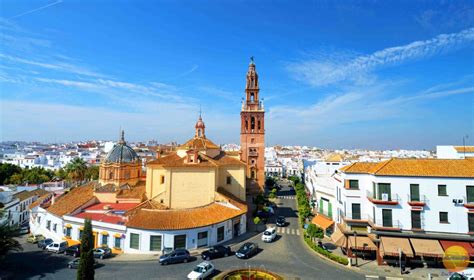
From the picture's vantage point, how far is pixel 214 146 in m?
44.2

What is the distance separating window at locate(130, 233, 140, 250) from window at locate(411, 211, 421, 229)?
25.7 meters

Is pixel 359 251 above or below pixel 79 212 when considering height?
below

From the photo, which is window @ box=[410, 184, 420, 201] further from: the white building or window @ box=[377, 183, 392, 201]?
the white building

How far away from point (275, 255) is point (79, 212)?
23415 millimetres

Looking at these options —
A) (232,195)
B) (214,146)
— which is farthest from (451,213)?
(214,146)

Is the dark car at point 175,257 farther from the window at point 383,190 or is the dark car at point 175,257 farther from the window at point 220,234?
the window at point 383,190

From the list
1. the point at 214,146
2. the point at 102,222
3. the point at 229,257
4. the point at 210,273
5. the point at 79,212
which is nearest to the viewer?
the point at 210,273

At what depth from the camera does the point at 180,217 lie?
93.8ft

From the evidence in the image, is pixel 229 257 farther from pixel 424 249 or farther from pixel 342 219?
pixel 424 249

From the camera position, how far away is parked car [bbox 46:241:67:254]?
27.7m

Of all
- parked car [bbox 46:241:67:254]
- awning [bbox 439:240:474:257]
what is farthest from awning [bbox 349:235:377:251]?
parked car [bbox 46:241:67:254]

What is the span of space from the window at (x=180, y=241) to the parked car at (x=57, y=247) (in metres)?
11.5

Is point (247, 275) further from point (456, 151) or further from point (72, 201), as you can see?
point (456, 151)

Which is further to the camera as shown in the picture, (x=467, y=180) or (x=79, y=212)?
(x=79, y=212)
